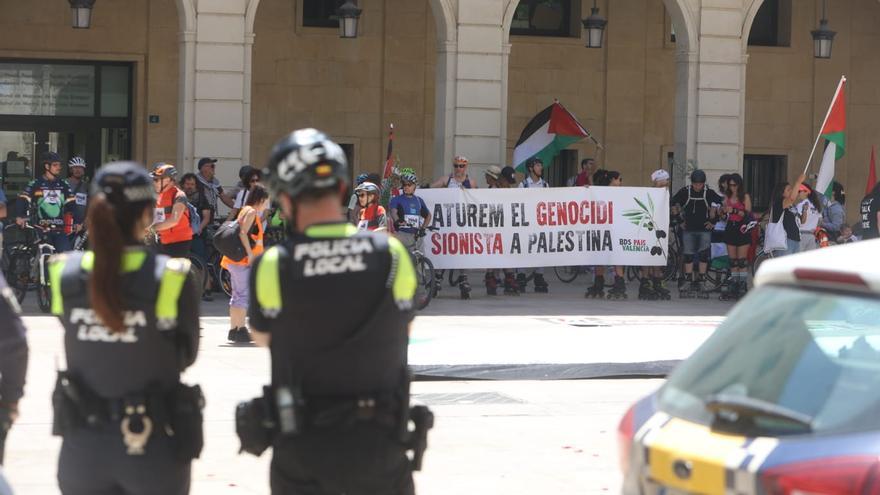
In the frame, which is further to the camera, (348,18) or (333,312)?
(348,18)

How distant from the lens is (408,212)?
19.8m

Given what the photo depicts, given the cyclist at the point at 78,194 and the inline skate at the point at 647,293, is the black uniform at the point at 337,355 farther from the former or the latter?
the inline skate at the point at 647,293

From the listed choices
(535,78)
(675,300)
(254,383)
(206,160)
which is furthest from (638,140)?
(254,383)

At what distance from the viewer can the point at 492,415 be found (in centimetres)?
1114

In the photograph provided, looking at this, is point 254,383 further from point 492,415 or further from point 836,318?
point 836,318

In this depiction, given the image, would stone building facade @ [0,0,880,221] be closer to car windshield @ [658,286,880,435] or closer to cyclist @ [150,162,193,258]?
cyclist @ [150,162,193,258]

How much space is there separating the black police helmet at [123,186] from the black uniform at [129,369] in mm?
166

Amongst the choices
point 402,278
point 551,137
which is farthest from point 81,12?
point 402,278

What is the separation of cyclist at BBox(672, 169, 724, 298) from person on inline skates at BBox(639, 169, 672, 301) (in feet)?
1.14

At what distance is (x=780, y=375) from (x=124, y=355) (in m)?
1.97

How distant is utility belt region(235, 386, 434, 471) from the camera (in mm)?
4629

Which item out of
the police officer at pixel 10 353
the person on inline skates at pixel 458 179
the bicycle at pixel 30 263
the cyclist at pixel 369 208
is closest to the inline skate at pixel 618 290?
the person on inline skates at pixel 458 179

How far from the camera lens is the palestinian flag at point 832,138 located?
855 inches

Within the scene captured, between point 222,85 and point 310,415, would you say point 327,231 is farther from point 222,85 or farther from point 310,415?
point 222,85
